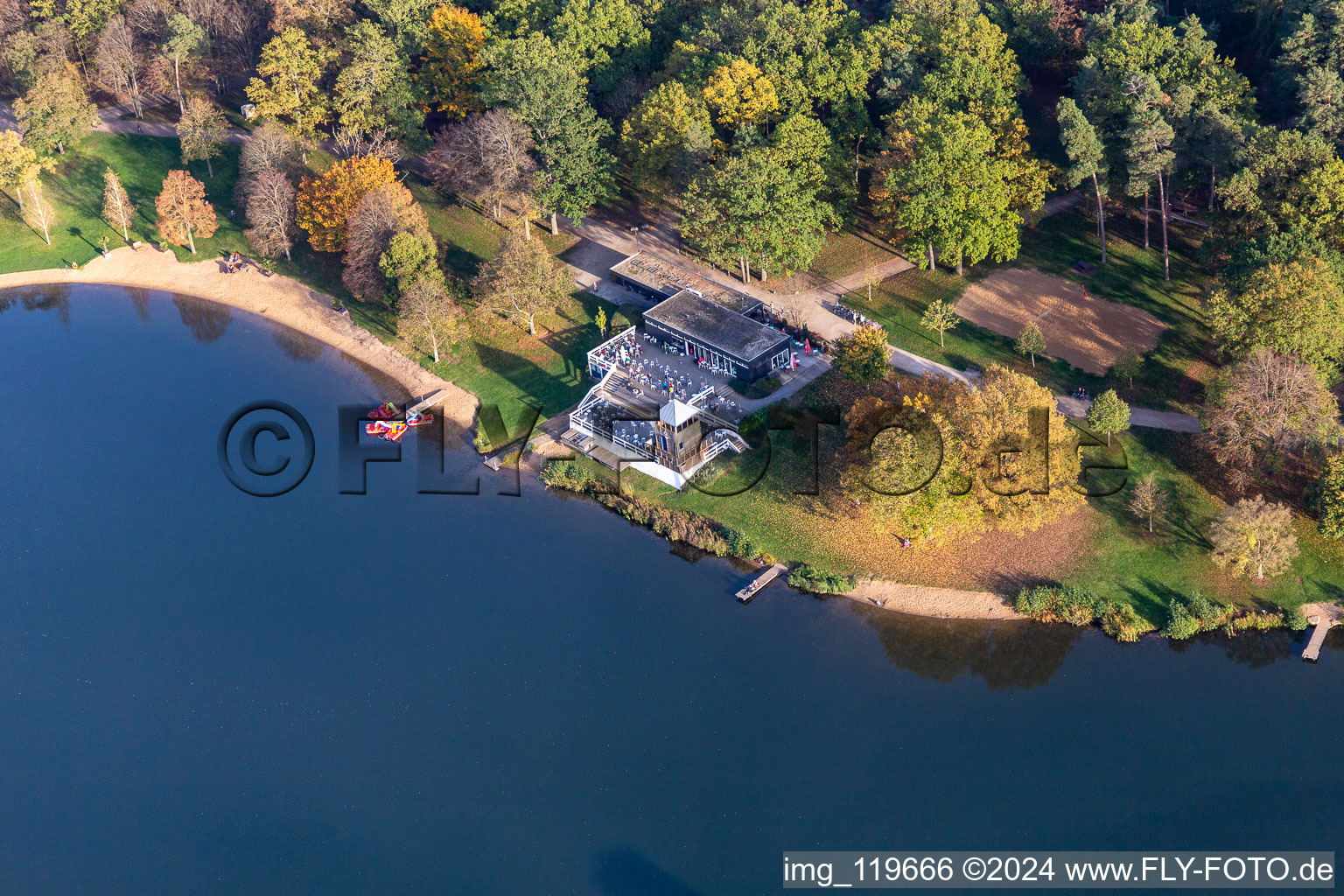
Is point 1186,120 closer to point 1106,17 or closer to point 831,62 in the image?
point 1106,17

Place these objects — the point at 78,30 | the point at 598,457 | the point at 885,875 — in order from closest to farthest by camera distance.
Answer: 1. the point at 885,875
2. the point at 598,457
3. the point at 78,30

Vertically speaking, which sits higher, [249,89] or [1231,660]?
[249,89]

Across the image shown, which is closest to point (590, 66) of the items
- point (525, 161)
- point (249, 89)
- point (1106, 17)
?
point (525, 161)

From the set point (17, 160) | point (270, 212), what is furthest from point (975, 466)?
point (17, 160)

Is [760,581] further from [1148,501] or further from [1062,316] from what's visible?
[1062,316]

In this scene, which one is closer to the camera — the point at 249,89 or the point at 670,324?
the point at 670,324

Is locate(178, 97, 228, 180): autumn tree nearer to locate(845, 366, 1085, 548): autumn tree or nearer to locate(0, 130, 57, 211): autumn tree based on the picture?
locate(0, 130, 57, 211): autumn tree

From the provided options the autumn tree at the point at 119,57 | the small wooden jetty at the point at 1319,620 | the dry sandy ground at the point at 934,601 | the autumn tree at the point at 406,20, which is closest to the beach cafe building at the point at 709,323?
the dry sandy ground at the point at 934,601
